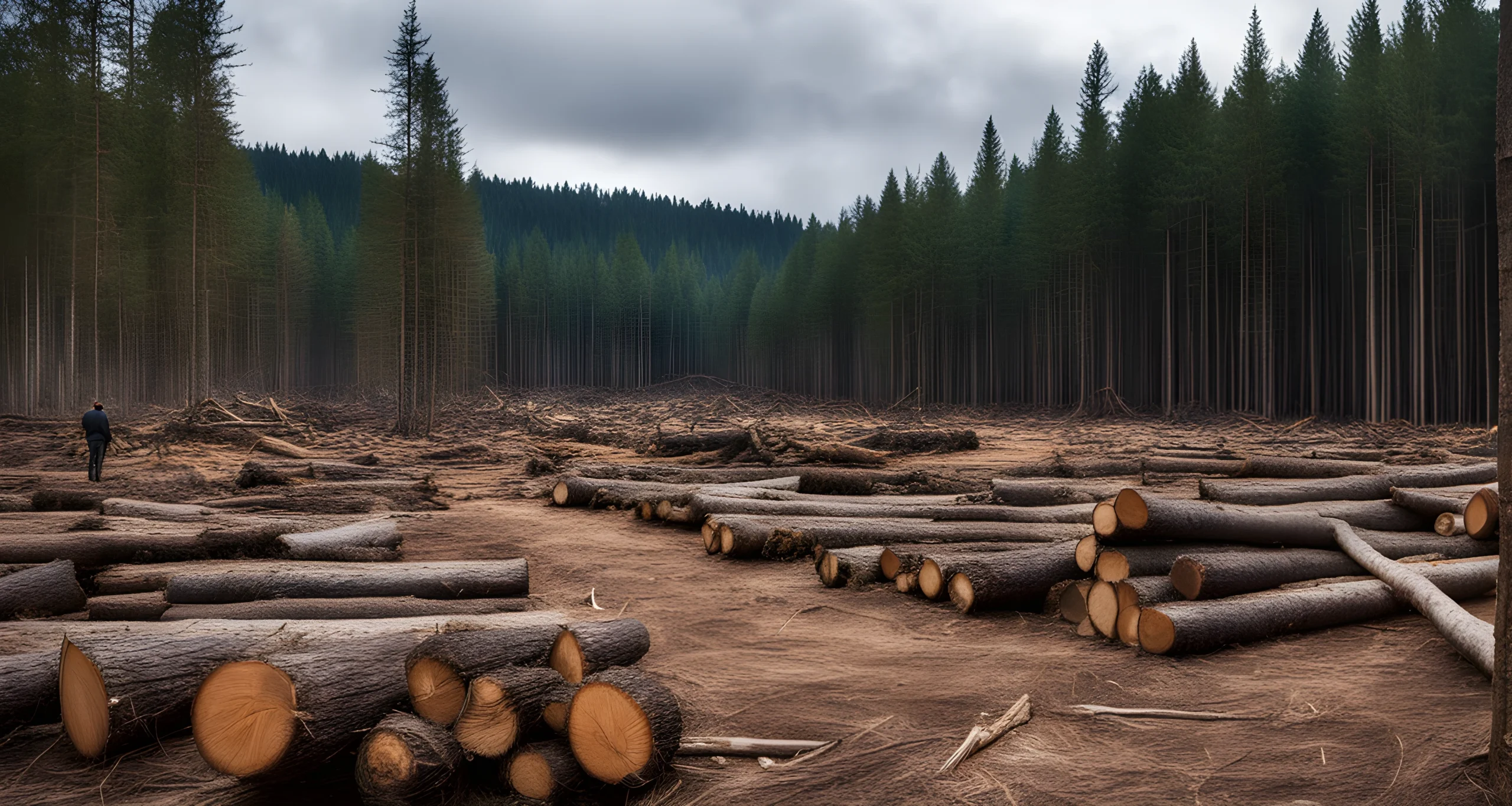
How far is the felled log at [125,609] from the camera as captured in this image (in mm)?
5609

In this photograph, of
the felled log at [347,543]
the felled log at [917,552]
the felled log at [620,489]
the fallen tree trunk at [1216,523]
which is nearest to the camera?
the fallen tree trunk at [1216,523]

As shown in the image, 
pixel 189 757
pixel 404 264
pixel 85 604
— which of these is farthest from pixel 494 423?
pixel 189 757

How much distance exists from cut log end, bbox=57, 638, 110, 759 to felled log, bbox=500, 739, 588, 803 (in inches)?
72.2

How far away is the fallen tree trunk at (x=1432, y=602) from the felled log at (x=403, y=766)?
4470 mm

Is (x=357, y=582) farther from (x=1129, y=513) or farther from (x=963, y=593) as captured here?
(x=1129, y=513)

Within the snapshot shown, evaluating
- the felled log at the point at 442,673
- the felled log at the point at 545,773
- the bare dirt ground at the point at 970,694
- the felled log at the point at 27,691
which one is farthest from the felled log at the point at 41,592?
the felled log at the point at 545,773

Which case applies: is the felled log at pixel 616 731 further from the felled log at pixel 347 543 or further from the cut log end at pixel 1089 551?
the felled log at pixel 347 543

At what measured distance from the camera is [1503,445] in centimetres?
298

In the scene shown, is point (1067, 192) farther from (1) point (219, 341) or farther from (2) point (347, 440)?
(1) point (219, 341)

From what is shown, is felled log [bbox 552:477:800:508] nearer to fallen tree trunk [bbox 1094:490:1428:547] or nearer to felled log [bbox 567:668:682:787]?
fallen tree trunk [bbox 1094:490:1428:547]

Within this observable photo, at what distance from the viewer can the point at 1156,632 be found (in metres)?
5.03

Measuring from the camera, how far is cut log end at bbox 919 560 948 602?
6.55 metres

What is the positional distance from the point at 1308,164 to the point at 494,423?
32565 mm

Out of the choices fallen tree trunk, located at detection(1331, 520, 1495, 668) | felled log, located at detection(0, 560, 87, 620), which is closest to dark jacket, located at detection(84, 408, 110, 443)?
felled log, located at detection(0, 560, 87, 620)
